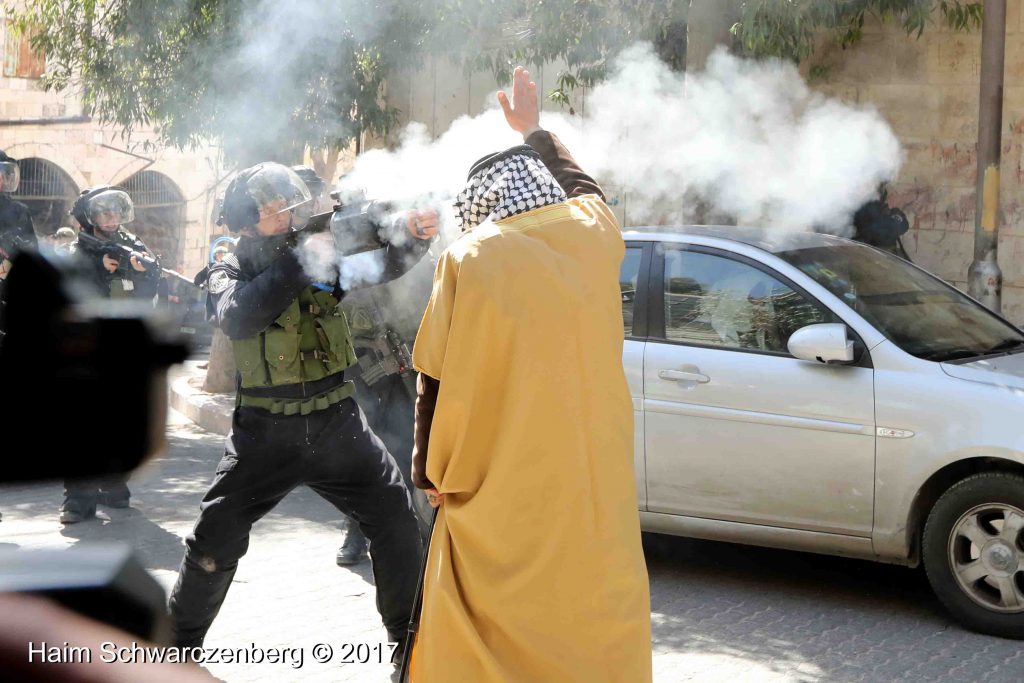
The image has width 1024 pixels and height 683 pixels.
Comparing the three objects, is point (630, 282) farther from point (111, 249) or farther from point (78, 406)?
point (78, 406)

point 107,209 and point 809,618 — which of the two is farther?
point 107,209

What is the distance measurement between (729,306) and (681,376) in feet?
1.34

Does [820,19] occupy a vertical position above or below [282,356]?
above

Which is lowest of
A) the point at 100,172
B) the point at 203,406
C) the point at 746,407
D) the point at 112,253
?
the point at 203,406

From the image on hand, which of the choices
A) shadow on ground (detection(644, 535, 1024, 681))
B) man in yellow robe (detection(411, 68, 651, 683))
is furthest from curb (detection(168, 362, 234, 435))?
man in yellow robe (detection(411, 68, 651, 683))

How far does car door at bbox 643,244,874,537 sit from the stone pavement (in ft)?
1.42

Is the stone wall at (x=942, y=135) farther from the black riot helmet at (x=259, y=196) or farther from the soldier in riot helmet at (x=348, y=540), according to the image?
the black riot helmet at (x=259, y=196)

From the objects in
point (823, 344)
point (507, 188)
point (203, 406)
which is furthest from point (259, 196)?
point (203, 406)

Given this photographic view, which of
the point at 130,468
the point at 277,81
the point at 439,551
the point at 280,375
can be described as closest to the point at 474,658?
the point at 439,551

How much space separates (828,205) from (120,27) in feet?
18.9

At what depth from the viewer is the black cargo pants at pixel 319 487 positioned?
168 inches

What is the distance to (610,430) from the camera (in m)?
3.32

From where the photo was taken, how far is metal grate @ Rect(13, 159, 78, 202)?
77.4ft

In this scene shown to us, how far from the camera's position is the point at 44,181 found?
2389cm
